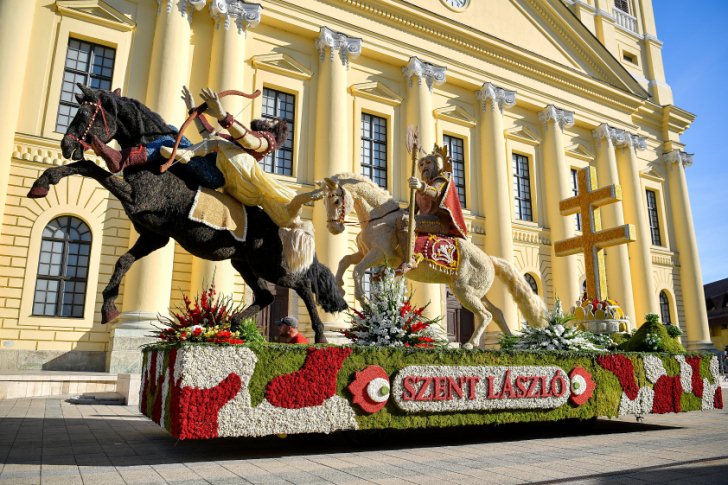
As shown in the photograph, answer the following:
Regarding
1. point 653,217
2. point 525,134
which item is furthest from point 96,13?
point 653,217

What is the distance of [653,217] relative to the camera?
96.3ft

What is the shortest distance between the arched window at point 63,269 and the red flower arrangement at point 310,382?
36.8 ft

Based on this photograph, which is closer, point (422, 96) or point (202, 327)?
point (202, 327)

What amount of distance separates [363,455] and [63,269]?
12.0 metres

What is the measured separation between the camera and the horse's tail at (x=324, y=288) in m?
6.57

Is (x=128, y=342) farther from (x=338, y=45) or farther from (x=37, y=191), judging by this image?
(x=338, y=45)

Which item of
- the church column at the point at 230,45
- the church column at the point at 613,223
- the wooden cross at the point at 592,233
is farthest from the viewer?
the church column at the point at 613,223

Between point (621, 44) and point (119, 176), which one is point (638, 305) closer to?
point (621, 44)

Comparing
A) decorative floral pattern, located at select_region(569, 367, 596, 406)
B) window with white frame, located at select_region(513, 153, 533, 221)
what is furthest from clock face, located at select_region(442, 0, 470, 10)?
decorative floral pattern, located at select_region(569, 367, 596, 406)

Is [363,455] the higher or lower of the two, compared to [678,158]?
lower

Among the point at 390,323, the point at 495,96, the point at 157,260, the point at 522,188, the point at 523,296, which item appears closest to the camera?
the point at 390,323

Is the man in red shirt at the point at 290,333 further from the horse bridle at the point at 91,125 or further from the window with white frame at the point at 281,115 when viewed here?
the window with white frame at the point at 281,115

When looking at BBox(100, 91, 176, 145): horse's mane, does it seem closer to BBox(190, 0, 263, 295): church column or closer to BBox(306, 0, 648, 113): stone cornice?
BBox(190, 0, 263, 295): church column

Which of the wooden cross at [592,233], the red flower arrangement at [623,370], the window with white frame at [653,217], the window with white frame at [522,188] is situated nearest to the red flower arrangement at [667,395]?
the red flower arrangement at [623,370]
